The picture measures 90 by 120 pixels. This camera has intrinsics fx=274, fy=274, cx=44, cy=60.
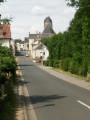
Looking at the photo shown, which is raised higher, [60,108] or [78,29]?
[78,29]

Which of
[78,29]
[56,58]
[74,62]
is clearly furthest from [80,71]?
[56,58]

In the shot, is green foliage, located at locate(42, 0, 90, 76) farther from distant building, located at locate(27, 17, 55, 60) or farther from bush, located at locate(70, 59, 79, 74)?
distant building, located at locate(27, 17, 55, 60)

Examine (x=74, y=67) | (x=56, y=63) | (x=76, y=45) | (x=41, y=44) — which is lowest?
(x=56, y=63)

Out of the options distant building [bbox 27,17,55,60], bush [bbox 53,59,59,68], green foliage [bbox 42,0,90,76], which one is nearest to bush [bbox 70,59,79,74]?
green foliage [bbox 42,0,90,76]

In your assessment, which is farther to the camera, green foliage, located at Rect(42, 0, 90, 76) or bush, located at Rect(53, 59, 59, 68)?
bush, located at Rect(53, 59, 59, 68)

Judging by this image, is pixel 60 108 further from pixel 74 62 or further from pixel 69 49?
pixel 69 49

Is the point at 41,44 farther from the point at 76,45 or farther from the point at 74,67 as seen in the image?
the point at 76,45

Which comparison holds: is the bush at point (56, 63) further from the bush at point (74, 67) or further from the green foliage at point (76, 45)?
the bush at point (74, 67)

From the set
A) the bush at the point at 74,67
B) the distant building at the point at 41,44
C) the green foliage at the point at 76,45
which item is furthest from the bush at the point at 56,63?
the bush at the point at 74,67

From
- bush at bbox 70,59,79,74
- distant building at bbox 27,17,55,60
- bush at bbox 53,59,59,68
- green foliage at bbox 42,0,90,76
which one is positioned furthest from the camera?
distant building at bbox 27,17,55,60

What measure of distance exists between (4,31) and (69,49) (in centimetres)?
1740

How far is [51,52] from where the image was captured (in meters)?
70.7

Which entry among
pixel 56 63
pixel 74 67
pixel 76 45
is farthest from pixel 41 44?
pixel 76 45

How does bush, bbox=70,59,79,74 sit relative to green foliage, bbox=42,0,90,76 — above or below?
below
